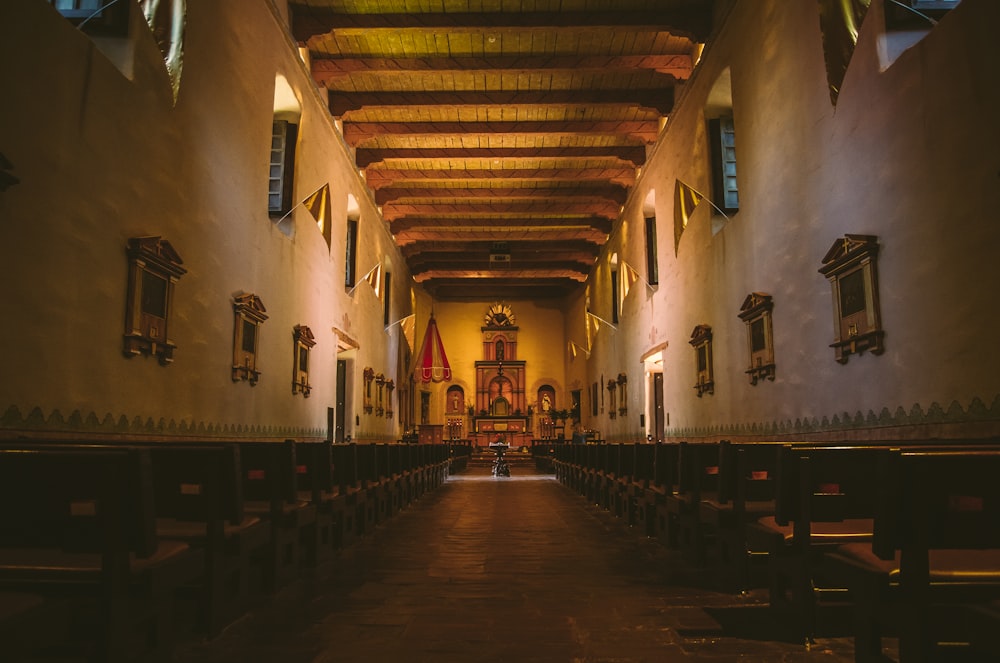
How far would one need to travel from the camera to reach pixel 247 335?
7852 mm

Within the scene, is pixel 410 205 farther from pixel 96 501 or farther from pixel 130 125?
pixel 96 501

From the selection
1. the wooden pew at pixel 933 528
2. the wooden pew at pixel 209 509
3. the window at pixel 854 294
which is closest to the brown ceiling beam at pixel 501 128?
the window at pixel 854 294

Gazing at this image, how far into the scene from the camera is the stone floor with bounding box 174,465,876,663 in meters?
2.55

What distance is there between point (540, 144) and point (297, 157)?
5.77 m

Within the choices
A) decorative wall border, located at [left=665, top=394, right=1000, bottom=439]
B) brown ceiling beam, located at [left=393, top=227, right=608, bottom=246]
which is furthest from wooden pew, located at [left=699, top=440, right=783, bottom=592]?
brown ceiling beam, located at [left=393, top=227, right=608, bottom=246]

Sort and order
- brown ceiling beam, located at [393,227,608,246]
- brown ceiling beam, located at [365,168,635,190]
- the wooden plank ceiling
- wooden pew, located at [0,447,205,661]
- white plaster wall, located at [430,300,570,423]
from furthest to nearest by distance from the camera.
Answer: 1. white plaster wall, located at [430,300,570,423]
2. brown ceiling beam, located at [393,227,608,246]
3. brown ceiling beam, located at [365,168,635,190]
4. the wooden plank ceiling
5. wooden pew, located at [0,447,205,661]

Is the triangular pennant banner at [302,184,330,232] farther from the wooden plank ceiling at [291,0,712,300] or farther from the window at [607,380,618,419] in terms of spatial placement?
the window at [607,380,618,419]

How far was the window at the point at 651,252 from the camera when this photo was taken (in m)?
13.6

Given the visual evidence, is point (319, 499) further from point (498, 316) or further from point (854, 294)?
point (498, 316)

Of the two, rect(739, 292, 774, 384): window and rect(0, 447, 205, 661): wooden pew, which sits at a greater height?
rect(739, 292, 774, 384): window

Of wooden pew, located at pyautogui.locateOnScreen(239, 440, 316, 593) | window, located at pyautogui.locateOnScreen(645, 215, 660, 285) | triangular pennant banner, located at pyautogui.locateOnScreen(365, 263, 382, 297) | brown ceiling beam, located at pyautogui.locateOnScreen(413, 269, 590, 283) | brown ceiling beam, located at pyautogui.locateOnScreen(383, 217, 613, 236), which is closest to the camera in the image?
→ wooden pew, located at pyautogui.locateOnScreen(239, 440, 316, 593)

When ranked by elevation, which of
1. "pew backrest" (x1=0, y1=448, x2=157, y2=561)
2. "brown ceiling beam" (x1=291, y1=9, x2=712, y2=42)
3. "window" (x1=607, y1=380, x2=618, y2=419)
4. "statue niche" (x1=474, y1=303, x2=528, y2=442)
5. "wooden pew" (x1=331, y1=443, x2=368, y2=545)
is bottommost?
"wooden pew" (x1=331, y1=443, x2=368, y2=545)

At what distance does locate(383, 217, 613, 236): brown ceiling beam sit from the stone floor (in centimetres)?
1404

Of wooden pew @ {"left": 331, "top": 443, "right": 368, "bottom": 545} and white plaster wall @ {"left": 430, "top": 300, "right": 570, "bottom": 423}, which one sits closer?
wooden pew @ {"left": 331, "top": 443, "right": 368, "bottom": 545}
